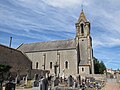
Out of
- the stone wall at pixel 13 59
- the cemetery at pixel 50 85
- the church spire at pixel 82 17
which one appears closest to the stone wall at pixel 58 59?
A: the stone wall at pixel 13 59

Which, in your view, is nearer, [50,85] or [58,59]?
[50,85]

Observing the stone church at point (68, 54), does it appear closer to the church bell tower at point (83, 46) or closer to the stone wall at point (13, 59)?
the church bell tower at point (83, 46)

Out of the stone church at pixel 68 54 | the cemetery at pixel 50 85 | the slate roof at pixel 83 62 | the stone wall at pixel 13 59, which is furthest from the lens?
the stone church at pixel 68 54

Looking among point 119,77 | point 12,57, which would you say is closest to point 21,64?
point 12,57

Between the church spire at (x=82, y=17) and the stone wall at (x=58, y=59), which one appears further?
the church spire at (x=82, y=17)

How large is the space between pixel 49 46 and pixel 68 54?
289 inches

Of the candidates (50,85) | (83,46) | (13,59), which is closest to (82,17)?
(83,46)

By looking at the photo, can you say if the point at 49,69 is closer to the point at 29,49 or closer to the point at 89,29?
the point at 29,49

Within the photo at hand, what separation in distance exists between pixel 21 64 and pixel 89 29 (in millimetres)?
20813

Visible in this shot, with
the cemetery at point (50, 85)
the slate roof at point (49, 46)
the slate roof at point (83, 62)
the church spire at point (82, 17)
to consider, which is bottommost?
the cemetery at point (50, 85)

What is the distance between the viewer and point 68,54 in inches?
1743

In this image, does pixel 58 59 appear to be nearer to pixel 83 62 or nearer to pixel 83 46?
pixel 83 62

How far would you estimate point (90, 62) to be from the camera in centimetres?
4228

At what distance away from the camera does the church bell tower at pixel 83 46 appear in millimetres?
42062
